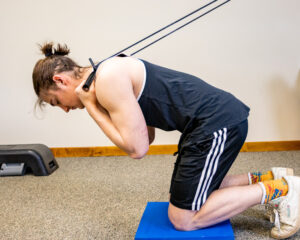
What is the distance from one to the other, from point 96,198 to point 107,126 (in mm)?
812

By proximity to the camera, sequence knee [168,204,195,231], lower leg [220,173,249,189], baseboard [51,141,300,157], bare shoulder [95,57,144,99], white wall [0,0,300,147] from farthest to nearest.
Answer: baseboard [51,141,300,157] < white wall [0,0,300,147] < lower leg [220,173,249,189] < knee [168,204,195,231] < bare shoulder [95,57,144,99]

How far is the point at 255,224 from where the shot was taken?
1366 millimetres

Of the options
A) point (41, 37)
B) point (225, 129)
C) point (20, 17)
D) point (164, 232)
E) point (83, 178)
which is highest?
point (20, 17)

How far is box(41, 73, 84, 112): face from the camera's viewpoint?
115 cm

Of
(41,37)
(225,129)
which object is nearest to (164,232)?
(225,129)

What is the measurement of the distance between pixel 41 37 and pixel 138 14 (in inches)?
32.7

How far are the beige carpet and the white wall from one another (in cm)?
38

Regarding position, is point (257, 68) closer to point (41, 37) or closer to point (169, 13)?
point (169, 13)

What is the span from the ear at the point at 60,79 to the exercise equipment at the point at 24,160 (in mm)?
1289

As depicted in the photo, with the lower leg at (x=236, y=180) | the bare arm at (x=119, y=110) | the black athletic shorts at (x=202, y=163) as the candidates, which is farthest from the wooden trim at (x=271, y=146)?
the bare arm at (x=119, y=110)

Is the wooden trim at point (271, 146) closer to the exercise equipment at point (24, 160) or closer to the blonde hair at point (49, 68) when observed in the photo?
the exercise equipment at point (24, 160)

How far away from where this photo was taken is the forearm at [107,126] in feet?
3.63

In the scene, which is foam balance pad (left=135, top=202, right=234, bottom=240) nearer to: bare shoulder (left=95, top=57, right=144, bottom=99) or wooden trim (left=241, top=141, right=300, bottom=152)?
bare shoulder (left=95, top=57, right=144, bottom=99)

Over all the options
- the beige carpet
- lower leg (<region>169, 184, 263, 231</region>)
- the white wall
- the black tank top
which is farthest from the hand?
the white wall
